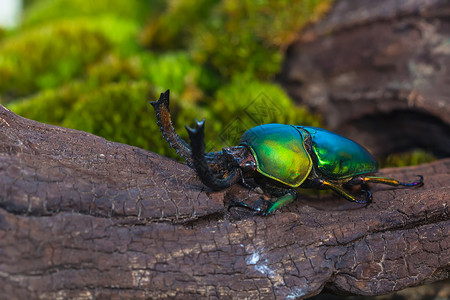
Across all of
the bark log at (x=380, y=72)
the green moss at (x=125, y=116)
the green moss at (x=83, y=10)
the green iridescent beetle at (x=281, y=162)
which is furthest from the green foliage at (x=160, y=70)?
the green moss at (x=83, y=10)

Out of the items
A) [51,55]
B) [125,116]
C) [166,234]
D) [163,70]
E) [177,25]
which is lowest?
[166,234]

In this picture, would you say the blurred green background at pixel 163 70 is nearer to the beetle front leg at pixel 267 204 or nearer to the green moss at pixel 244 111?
the green moss at pixel 244 111

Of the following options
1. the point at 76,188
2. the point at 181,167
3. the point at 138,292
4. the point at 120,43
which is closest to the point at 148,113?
the point at 181,167

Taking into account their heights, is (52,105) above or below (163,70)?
below

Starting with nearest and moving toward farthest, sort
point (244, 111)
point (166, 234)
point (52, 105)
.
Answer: point (166, 234)
point (244, 111)
point (52, 105)

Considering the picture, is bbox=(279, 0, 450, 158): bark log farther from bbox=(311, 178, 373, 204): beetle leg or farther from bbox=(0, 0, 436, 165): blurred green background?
bbox=(311, 178, 373, 204): beetle leg

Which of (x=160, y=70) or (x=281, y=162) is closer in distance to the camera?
(x=281, y=162)

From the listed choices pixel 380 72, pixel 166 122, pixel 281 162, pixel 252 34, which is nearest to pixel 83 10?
pixel 252 34

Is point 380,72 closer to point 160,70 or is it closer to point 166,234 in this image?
point 160,70
